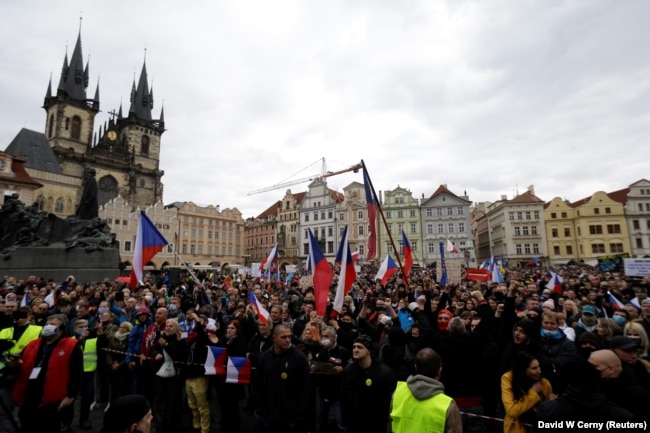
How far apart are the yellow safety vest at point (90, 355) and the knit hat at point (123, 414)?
183 inches

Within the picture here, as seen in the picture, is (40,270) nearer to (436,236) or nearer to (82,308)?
(82,308)

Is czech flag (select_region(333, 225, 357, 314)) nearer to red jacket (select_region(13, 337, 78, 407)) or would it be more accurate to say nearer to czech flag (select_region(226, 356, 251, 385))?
czech flag (select_region(226, 356, 251, 385))

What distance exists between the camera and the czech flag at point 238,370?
5.25 m

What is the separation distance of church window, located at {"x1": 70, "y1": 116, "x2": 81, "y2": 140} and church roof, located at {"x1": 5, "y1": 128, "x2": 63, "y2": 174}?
24.7ft

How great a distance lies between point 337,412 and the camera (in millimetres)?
5004

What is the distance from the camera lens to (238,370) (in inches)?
A: 210

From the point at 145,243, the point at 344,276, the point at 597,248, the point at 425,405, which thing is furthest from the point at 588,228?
the point at 425,405

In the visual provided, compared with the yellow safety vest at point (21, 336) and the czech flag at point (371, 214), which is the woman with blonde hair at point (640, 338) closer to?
the czech flag at point (371, 214)

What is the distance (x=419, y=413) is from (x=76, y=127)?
79.8 m

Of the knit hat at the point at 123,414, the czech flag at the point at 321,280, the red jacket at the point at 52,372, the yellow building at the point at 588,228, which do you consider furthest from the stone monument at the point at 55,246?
the yellow building at the point at 588,228

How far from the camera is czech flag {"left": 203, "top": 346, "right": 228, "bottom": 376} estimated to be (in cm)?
526

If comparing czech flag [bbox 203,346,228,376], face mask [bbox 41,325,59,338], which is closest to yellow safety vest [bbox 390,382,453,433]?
czech flag [bbox 203,346,228,376]

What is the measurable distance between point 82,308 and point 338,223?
179ft

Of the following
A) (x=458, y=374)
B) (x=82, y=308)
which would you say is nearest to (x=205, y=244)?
(x=82, y=308)
